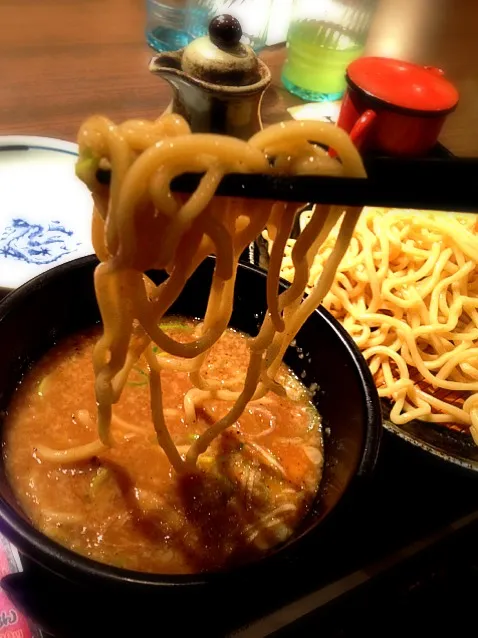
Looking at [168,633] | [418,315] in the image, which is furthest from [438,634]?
[418,315]

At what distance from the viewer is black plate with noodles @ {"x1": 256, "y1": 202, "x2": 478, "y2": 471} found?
55.5 inches

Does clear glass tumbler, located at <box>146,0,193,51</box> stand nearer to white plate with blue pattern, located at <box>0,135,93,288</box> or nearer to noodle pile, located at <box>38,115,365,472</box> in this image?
white plate with blue pattern, located at <box>0,135,93,288</box>

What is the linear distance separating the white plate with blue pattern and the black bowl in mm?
291

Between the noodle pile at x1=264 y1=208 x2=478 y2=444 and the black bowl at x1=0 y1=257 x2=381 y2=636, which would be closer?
the black bowl at x1=0 y1=257 x2=381 y2=636

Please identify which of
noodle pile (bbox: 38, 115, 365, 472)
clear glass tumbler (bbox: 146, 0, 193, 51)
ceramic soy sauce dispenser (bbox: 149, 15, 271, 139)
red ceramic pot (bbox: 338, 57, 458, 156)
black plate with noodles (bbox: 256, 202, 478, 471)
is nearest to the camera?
noodle pile (bbox: 38, 115, 365, 472)

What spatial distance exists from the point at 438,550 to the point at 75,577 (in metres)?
0.77

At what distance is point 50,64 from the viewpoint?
2.24 metres

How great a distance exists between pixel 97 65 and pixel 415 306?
1512 mm

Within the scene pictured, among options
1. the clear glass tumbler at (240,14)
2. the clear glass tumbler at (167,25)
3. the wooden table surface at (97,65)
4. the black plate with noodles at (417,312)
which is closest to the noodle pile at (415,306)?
the black plate with noodles at (417,312)

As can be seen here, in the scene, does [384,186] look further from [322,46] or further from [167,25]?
[167,25]

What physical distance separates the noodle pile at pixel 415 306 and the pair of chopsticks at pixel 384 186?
78 cm

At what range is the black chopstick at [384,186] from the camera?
617 mm

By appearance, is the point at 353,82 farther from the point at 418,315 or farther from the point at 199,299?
the point at 199,299

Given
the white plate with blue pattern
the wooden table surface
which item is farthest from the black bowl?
the wooden table surface
